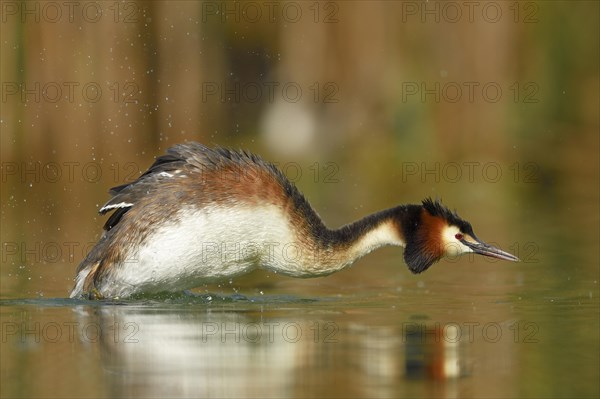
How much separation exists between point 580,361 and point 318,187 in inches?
442

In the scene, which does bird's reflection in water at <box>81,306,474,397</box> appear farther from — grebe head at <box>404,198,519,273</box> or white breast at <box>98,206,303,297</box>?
grebe head at <box>404,198,519,273</box>

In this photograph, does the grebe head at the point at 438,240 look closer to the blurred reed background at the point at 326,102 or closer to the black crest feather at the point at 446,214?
the black crest feather at the point at 446,214

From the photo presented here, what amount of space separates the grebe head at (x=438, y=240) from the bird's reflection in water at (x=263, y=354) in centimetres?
108

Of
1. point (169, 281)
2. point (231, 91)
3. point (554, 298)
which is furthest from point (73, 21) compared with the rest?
point (554, 298)

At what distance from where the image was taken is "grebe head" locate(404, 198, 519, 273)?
9531 millimetres

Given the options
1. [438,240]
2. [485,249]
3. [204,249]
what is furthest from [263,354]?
[485,249]

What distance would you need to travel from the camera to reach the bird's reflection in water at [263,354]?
6.21 meters

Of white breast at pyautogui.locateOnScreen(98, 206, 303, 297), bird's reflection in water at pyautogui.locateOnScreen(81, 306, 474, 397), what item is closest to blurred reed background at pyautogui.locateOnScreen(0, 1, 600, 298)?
white breast at pyautogui.locateOnScreen(98, 206, 303, 297)

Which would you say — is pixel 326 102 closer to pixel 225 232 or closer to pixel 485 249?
pixel 485 249

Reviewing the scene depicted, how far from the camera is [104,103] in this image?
16.5 meters

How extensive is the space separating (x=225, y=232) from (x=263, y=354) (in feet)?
7.49

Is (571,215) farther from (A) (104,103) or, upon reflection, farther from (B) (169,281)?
(B) (169,281)

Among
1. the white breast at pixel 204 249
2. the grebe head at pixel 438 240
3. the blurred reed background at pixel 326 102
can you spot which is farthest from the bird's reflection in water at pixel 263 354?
the blurred reed background at pixel 326 102

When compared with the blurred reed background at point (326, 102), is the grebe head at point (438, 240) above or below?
below
